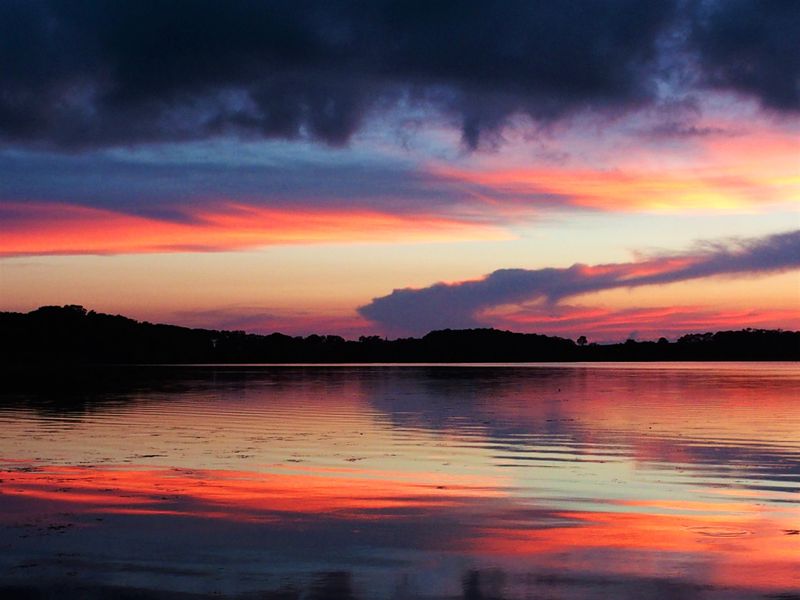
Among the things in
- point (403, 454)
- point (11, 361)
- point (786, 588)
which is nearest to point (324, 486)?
point (403, 454)

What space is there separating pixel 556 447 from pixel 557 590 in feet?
63.0

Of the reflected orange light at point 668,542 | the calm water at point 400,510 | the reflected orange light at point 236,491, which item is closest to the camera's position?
the calm water at point 400,510

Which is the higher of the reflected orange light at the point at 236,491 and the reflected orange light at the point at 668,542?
the reflected orange light at the point at 236,491

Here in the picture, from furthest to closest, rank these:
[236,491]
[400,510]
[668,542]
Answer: [236,491], [400,510], [668,542]

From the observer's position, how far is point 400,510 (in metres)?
18.2

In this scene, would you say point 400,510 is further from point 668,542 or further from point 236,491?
point 668,542

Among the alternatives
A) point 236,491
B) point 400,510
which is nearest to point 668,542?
point 400,510

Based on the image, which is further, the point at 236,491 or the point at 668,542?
the point at 236,491

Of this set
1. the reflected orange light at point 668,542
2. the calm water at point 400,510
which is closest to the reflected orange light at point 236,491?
the calm water at point 400,510

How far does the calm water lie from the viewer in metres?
12.6

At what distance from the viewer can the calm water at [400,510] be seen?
41.2 ft

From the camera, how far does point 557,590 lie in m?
12.0

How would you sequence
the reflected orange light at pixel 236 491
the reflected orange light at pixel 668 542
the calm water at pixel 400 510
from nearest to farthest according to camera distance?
the calm water at pixel 400 510
the reflected orange light at pixel 668 542
the reflected orange light at pixel 236 491

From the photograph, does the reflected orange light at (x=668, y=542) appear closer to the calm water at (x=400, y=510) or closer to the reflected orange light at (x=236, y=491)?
→ the calm water at (x=400, y=510)
